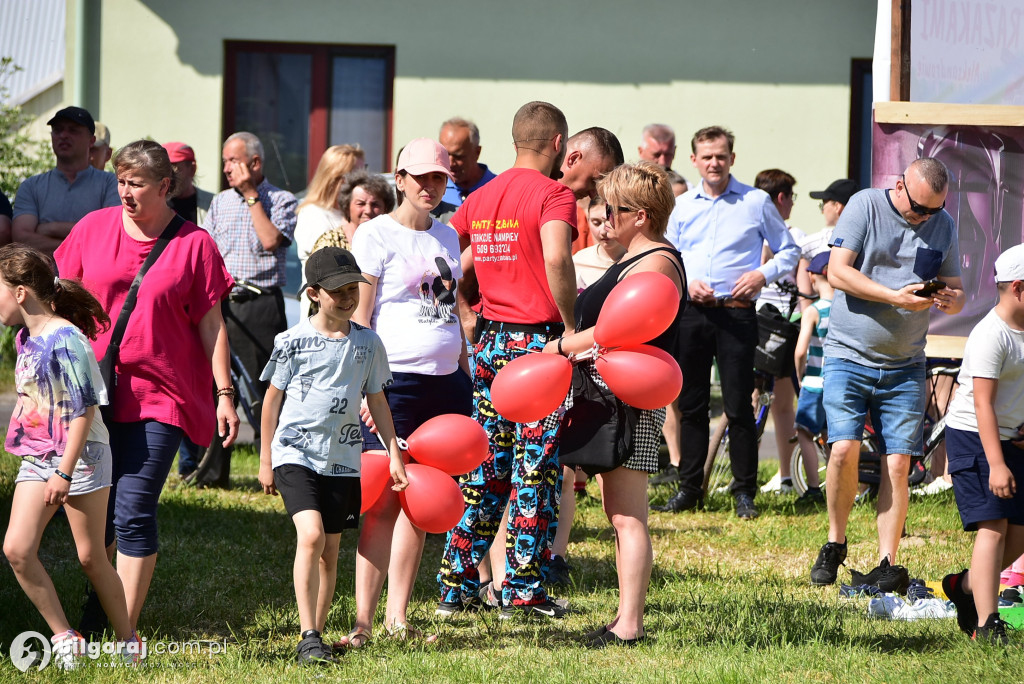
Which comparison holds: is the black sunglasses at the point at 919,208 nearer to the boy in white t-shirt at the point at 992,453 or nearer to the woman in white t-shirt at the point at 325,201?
the boy in white t-shirt at the point at 992,453

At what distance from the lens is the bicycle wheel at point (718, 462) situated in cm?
839

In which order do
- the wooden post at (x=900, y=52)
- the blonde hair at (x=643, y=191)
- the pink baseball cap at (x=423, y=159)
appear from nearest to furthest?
the blonde hair at (x=643, y=191), the pink baseball cap at (x=423, y=159), the wooden post at (x=900, y=52)

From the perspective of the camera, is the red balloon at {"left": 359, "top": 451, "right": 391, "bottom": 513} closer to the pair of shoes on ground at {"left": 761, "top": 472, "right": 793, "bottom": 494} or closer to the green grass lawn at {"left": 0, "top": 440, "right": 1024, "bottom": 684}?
the green grass lawn at {"left": 0, "top": 440, "right": 1024, "bottom": 684}

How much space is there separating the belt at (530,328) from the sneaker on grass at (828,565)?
6.62ft

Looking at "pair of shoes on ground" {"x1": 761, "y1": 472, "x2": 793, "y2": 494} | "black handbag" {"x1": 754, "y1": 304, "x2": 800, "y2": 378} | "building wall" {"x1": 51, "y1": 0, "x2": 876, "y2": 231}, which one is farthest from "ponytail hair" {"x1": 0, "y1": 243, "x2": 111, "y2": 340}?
"building wall" {"x1": 51, "y1": 0, "x2": 876, "y2": 231}

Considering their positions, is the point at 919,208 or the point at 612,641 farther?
the point at 919,208

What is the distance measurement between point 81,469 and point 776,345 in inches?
218

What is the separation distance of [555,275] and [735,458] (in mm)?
3451

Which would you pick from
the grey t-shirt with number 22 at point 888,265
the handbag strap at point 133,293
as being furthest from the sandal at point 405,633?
the grey t-shirt with number 22 at point 888,265

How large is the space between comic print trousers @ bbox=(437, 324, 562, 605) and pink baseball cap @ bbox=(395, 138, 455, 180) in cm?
77

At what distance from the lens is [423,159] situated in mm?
5090

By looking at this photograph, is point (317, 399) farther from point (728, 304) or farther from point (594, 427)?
point (728, 304)

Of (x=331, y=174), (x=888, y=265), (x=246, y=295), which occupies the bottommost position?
(x=246, y=295)

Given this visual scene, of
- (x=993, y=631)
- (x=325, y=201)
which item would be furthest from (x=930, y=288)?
(x=325, y=201)
